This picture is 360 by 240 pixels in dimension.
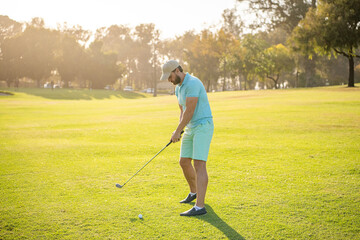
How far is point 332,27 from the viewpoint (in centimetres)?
4112

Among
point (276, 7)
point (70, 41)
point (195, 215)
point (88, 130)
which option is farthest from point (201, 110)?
point (70, 41)

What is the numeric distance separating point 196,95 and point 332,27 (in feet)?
133

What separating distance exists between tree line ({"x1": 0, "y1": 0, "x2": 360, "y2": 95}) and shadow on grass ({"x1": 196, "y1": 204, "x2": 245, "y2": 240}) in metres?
40.8

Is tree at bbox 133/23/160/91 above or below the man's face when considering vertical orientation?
above

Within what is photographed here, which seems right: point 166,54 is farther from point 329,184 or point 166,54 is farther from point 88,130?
point 329,184

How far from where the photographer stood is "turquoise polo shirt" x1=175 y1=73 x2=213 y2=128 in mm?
5883

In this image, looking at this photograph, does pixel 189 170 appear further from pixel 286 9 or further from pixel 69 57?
pixel 69 57

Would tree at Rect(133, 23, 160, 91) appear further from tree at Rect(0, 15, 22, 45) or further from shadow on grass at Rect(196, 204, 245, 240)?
shadow on grass at Rect(196, 204, 245, 240)

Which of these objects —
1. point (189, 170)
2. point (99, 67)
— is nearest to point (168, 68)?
point (189, 170)

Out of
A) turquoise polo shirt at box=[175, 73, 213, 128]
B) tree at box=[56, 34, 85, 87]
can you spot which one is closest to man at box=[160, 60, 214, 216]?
turquoise polo shirt at box=[175, 73, 213, 128]

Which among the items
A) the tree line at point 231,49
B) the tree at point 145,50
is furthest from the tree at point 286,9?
the tree at point 145,50

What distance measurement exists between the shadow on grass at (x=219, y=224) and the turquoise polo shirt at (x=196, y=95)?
1.53 m

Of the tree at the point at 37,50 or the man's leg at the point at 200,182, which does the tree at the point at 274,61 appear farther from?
the man's leg at the point at 200,182

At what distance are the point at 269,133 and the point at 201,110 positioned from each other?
9.61 metres
